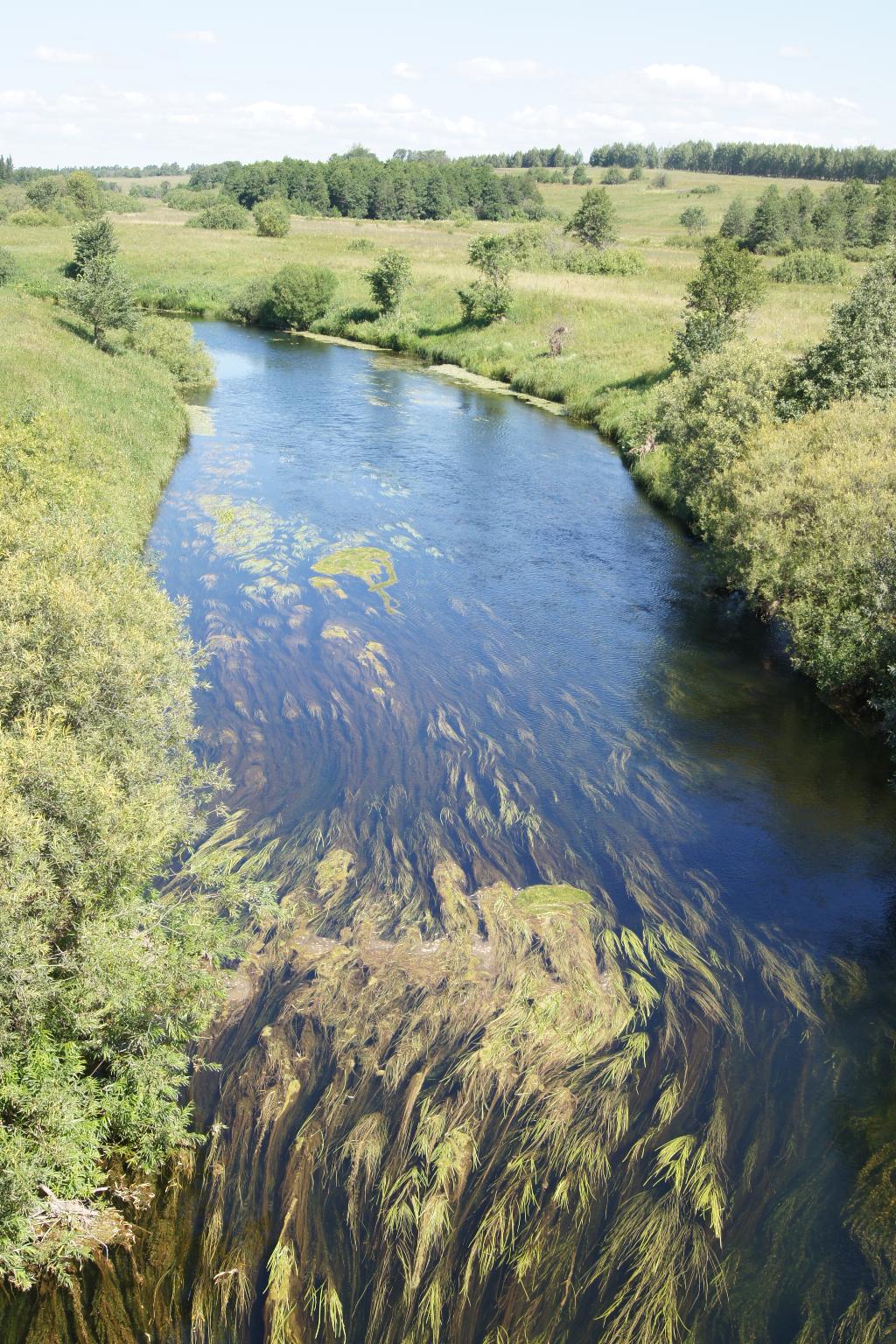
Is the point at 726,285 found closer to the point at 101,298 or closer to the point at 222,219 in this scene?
the point at 101,298

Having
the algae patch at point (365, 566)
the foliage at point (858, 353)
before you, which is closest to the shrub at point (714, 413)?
the foliage at point (858, 353)

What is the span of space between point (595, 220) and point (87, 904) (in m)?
76.4

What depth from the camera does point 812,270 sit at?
6062 cm

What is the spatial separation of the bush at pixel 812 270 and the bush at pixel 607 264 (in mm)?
10167

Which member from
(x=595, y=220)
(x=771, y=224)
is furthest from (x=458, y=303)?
(x=771, y=224)

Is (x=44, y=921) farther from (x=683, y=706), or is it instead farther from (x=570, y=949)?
(x=683, y=706)

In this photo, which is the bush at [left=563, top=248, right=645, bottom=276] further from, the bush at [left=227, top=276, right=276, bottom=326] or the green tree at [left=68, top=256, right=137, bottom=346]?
the green tree at [left=68, top=256, right=137, bottom=346]

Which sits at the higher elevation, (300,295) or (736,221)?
(736,221)

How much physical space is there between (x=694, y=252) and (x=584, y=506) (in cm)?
5840

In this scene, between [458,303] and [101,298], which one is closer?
[101,298]

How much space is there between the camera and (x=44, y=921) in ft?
30.5

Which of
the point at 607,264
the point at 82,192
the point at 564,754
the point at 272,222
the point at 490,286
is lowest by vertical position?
the point at 564,754

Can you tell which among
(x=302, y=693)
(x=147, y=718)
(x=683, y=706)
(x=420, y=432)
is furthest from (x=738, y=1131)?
(x=420, y=432)

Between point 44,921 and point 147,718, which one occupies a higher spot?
point 147,718
